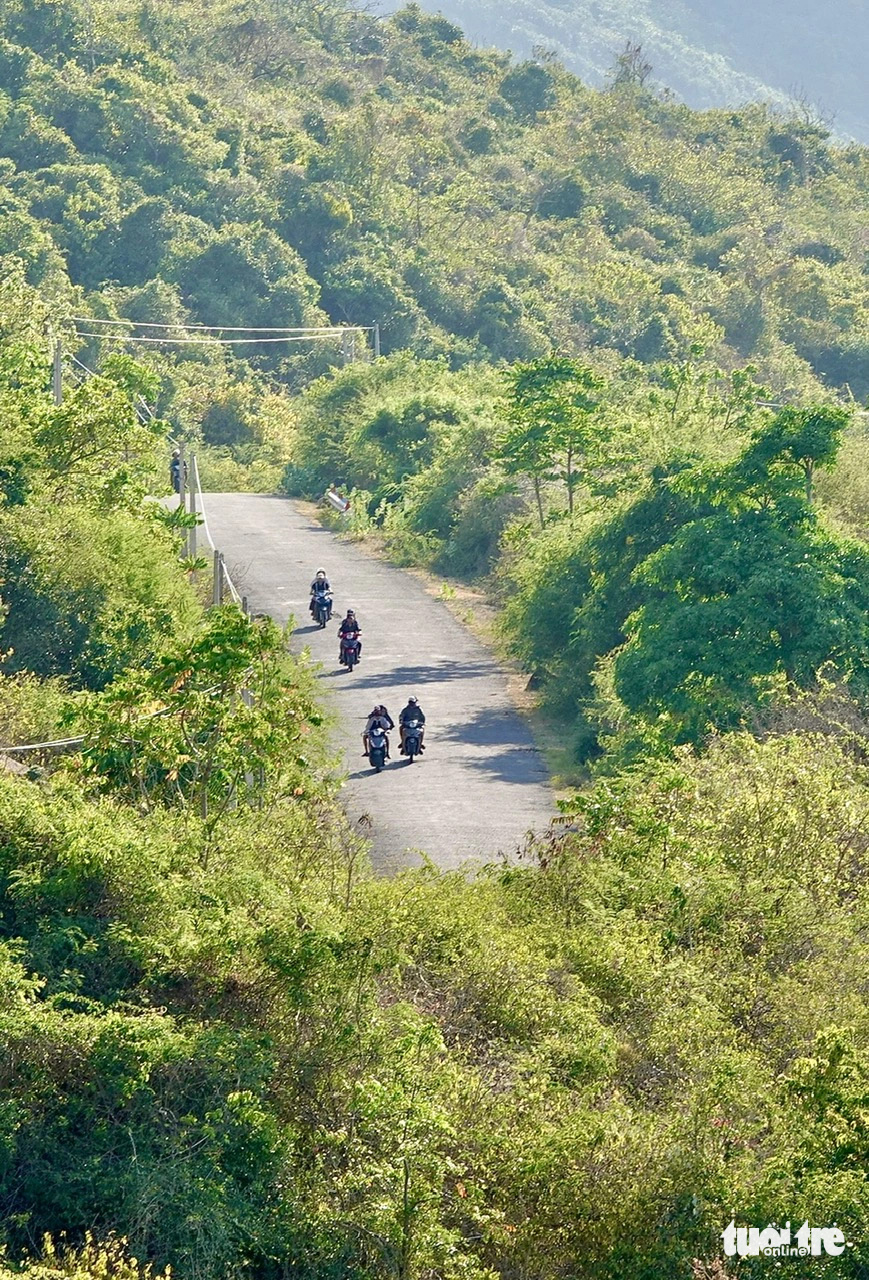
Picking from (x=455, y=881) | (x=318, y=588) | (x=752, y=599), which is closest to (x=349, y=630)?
(x=318, y=588)

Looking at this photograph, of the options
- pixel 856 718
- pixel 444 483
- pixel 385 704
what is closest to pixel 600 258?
pixel 444 483

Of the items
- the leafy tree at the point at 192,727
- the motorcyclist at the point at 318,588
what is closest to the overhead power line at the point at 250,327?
the motorcyclist at the point at 318,588

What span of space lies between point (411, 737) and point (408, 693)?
170 inches

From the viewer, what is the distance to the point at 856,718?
23938 mm

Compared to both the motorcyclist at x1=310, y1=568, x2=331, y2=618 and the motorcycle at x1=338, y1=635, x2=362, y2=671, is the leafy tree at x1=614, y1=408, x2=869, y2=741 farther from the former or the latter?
the motorcyclist at x1=310, y1=568, x2=331, y2=618

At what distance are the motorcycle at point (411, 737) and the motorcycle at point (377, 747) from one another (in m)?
0.55

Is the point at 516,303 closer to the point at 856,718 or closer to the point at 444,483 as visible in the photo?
the point at 444,483

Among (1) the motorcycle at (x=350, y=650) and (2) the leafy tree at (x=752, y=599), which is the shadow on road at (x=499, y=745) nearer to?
(2) the leafy tree at (x=752, y=599)

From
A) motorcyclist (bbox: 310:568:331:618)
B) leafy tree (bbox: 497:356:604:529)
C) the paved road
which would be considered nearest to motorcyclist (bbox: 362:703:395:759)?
the paved road

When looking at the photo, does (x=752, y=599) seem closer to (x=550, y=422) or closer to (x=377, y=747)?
(x=377, y=747)

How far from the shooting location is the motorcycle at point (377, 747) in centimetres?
2772

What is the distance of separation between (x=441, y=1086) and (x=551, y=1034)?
61.7 inches

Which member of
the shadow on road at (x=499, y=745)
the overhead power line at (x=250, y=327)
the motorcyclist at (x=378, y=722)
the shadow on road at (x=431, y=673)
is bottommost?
the shadow on road at (x=499, y=745)

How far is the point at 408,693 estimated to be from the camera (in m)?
32.5
